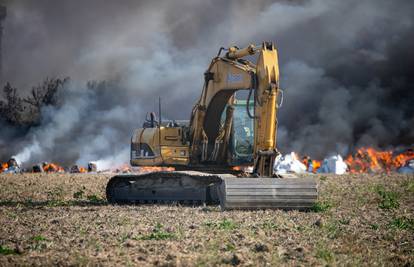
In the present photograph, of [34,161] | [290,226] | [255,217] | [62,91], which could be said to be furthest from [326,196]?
[62,91]

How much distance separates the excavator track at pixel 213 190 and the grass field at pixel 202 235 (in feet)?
1.10

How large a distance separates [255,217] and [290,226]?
156 centimetres

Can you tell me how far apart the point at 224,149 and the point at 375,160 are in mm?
28358

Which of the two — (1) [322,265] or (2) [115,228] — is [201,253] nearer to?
(1) [322,265]

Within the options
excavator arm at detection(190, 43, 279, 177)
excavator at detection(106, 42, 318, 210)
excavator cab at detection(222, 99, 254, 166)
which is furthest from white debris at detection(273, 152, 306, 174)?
excavator arm at detection(190, 43, 279, 177)

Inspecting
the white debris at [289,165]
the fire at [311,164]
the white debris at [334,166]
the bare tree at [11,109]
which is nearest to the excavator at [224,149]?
the white debris at [289,165]

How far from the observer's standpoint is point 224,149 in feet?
67.6

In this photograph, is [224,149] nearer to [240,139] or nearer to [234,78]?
[240,139]

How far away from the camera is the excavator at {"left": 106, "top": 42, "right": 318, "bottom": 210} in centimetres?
1589

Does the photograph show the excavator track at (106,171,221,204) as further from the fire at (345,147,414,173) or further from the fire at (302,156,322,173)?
the fire at (345,147,414,173)

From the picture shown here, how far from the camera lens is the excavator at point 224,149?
52.1 ft

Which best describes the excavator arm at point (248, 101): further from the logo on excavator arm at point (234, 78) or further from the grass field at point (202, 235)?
the grass field at point (202, 235)

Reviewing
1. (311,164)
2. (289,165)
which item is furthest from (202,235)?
(311,164)

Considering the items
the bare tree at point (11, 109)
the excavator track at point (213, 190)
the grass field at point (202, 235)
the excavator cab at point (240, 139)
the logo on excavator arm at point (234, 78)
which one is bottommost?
the grass field at point (202, 235)
